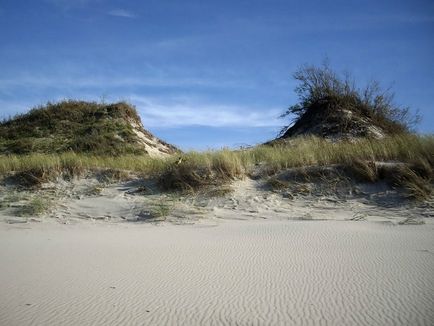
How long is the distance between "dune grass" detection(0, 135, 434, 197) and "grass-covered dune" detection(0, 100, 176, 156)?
5942 mm

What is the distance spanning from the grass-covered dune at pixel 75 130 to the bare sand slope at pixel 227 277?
37.8ft

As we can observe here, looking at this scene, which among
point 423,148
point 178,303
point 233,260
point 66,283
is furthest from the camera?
point 423,148

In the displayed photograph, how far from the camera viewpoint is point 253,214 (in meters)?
7.78

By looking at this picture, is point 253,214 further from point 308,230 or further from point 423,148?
point 423,148

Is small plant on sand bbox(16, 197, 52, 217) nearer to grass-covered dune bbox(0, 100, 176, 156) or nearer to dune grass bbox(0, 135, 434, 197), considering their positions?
dune grass bbox(0, 135, 434, 197)

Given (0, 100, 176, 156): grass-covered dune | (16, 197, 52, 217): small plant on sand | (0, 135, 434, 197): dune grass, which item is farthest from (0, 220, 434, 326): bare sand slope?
(0, 100, 176, 156): grass-covered dune

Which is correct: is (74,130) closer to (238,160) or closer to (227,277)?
(238,160)

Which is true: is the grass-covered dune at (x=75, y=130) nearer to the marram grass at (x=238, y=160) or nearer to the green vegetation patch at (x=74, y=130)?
the green vegetation patch at (x=74, y=130)

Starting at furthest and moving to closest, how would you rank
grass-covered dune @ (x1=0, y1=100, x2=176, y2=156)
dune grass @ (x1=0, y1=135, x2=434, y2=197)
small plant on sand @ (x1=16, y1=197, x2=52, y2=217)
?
grass-covered dune @ (x1=0, y1=100, x2=176, y2=156) < dune grass @ (x1=0, y1=135, x2=434, y2=197) < small plant on sand @ (x1=16, y1=197, x2=52, y2=217)

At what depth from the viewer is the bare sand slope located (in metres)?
2.98

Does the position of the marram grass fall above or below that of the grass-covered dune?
below

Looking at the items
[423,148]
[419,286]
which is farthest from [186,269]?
[423,148]

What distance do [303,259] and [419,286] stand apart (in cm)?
126

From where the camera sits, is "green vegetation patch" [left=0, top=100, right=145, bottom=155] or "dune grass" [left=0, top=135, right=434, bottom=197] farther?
"green vegetation patch" [left=0, top=100, right=145, bottom=155]
